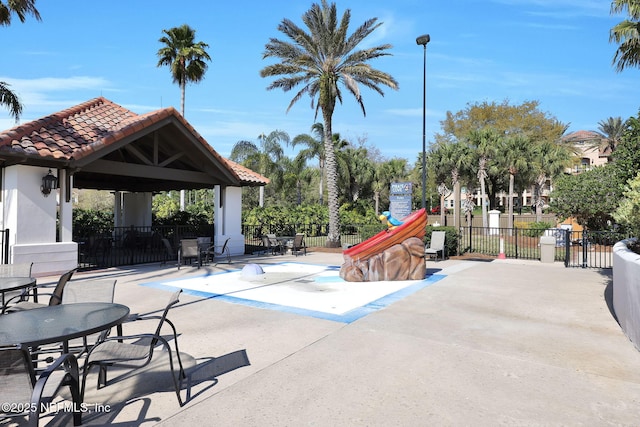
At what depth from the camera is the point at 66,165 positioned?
1059cm

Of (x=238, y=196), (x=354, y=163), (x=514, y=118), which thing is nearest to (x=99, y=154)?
(x=238, y=196)

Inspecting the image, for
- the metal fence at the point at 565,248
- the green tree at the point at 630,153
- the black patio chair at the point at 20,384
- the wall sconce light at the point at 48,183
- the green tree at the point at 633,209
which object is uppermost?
the green tree at the point at 630,153

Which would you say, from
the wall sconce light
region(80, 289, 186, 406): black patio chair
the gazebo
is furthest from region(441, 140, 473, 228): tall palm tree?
region(80, 289, 186, 406): black patio chair

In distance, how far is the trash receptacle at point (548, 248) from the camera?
13.9m

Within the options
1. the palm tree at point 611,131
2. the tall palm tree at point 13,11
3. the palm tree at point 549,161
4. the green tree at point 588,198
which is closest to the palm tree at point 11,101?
the tall palm tree at point 13,11

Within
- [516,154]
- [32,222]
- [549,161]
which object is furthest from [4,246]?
[549,161]

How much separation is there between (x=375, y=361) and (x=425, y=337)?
A: 1.20m

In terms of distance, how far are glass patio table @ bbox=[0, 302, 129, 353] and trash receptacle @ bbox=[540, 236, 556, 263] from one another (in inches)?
561

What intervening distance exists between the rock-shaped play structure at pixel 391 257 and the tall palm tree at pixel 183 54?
2411 cm

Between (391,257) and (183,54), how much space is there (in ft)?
82.1

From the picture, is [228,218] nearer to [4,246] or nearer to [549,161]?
[4,246]

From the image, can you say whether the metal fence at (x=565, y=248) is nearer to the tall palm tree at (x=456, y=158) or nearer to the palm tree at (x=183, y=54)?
the tall palm tree at (x=456, y=158)

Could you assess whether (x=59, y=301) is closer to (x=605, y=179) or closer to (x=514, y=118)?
(x=605, y=179)

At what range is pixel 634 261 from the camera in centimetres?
522
